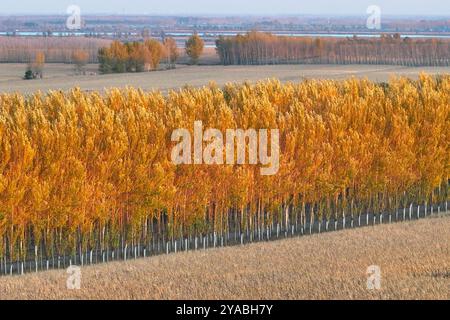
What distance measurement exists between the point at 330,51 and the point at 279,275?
109225 millimetres

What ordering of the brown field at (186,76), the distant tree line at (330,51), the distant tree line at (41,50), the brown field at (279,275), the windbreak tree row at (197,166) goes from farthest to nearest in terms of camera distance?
the distant tree line at (41,50) < the distant tree line at (330,51) < the brown field at (186,76) < the windbreak tree row at (197,166) < the brown field at (279,275)

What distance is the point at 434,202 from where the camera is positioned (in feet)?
140

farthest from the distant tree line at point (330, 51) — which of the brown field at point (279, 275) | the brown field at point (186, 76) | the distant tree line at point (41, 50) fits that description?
the brown field at point (279, 275)

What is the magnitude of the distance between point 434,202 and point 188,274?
22757mm

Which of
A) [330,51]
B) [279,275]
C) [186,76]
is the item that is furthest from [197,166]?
[330,51]

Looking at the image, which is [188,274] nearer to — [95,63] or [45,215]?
[45,215]

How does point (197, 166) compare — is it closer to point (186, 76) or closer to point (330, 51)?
point (186, 76)

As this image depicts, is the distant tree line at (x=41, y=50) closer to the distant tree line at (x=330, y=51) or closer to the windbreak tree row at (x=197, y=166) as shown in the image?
the distant tree line at (x=330, y=51)

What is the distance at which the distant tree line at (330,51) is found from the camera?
12146 centimetres

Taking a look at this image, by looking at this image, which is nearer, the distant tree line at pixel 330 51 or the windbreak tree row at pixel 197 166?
the windbreak tree row at pixel 197 166

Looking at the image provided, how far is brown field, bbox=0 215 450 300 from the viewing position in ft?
60.7

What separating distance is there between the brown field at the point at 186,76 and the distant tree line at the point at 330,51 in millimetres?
6117
